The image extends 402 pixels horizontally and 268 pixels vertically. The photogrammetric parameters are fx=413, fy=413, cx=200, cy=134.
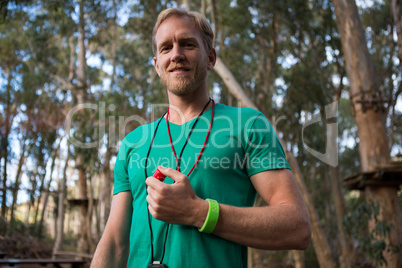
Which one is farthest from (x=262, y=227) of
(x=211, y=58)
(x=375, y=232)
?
(x=375, y=232)

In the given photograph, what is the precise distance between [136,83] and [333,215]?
1157 cm

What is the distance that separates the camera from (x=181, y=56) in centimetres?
136

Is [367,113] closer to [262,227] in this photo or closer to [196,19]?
[196,19]

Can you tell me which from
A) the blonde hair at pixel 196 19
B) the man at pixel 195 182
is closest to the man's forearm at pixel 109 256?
the man at pixel 195 182

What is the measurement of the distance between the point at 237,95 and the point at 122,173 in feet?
21.2

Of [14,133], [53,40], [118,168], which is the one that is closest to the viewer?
[118,168]

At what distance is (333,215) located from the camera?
2045 cm

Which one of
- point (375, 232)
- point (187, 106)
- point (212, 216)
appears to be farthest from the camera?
point (375, 232)

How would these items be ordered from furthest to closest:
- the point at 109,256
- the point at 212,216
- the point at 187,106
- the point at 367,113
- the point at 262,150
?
1. the point at 367,113
2. the point at 187,106
3. the point at 109,256
4. the point at 262,150
5. the point at 212,216

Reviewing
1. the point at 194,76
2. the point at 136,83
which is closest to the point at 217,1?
the point at 136,83

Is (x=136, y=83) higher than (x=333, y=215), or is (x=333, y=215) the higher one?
(x=136, y=83)

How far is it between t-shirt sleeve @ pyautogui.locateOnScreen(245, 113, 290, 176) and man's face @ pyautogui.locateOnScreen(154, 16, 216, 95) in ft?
0.85

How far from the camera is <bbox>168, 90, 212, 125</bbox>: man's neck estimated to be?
4.71 feet

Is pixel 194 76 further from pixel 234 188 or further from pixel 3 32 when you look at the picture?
pixel 3 32
